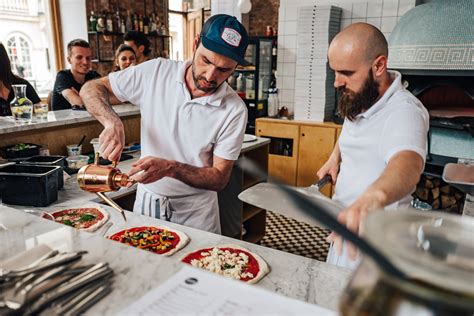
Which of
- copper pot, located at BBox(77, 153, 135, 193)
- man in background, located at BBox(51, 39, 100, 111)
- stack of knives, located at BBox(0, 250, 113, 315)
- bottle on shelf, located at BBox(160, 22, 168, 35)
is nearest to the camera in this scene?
stack of knives, located at BBox(0, 250, 113, 315)

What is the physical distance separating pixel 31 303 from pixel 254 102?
5060 millimetres

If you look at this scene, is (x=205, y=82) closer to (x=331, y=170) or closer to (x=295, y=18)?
(x=331, y=170)

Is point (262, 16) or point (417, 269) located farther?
point (262, 16)

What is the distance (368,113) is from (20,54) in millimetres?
6193

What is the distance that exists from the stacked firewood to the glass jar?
3.60 meters

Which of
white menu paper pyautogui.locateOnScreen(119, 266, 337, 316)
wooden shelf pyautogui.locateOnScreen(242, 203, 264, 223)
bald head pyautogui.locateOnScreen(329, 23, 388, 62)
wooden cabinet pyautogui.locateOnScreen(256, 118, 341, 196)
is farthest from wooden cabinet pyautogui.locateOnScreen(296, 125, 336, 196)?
white menu paper pyautogui.locateOnScreen(119, 266, 337, 316)

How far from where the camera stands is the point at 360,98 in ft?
5.39

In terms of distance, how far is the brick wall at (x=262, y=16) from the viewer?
26.0 ft

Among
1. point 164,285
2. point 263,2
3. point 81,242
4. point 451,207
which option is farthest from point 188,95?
point 263,2

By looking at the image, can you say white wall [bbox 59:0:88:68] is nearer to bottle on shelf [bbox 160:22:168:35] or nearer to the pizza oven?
bottle on shelf [bbox 160:22:168:35]

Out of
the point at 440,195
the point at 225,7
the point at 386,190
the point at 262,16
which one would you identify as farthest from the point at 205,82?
the point at 262,16

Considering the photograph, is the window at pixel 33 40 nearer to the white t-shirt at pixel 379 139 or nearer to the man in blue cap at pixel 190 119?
the man in blue cap at pixel 190 119

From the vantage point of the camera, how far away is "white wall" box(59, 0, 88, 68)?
6074mm

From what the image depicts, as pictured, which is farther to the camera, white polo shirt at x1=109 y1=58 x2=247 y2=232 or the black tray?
the black tray
